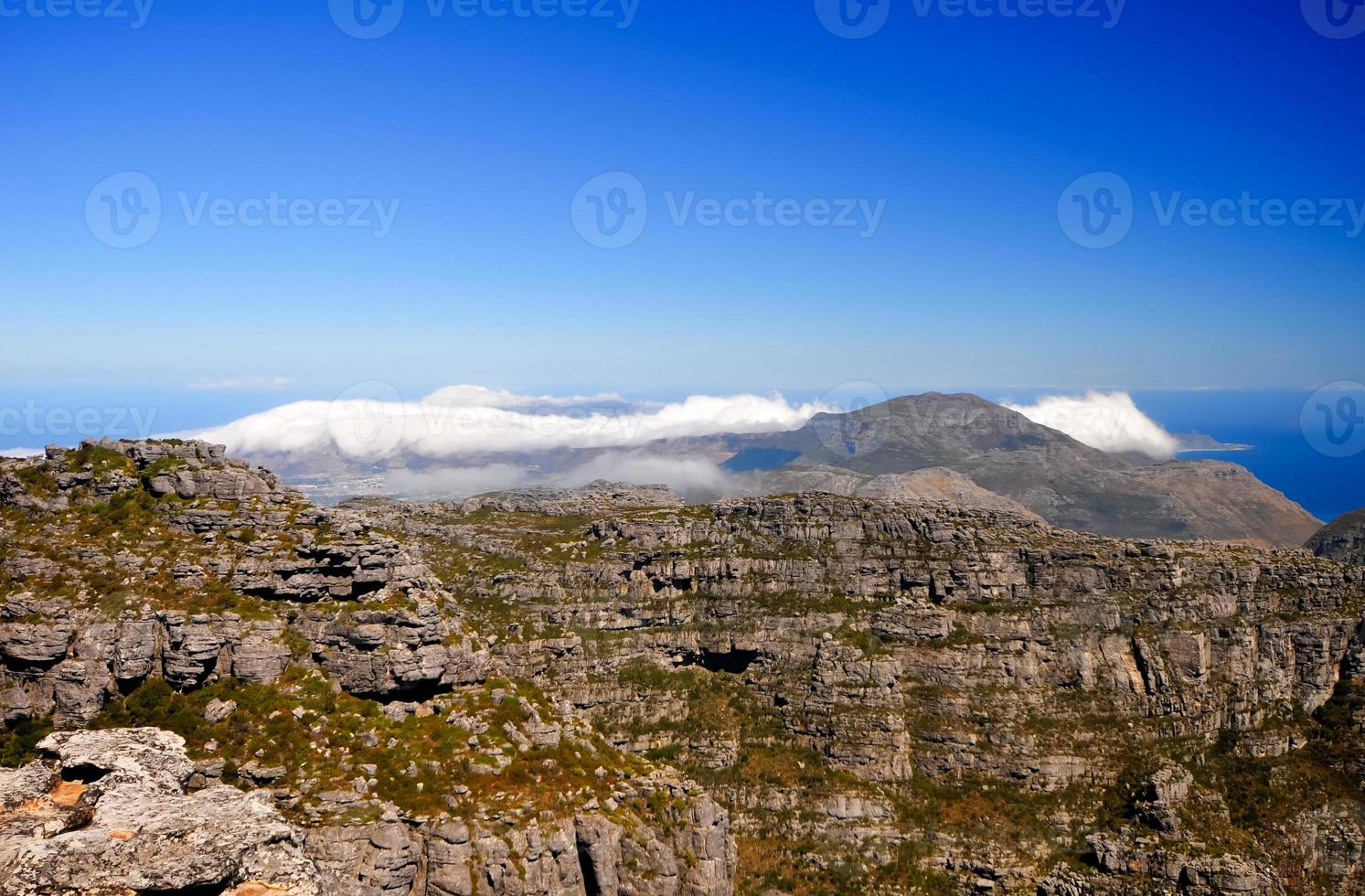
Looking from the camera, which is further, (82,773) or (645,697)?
(645,697)

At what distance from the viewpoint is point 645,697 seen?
5079 inches

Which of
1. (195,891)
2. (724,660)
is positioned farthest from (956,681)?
(195,891)

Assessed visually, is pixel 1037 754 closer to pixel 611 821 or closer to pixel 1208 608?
pixel 1208 608

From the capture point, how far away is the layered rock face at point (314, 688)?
55031 millimetres

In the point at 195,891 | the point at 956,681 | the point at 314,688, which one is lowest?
the point at 956,681

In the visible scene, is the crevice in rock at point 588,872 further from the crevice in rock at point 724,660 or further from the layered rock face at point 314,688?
the crevice in rock at point 724,660

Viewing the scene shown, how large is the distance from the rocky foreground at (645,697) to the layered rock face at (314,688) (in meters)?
0.24

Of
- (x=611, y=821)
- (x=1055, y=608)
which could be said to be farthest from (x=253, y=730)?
(x=1055, y=608)

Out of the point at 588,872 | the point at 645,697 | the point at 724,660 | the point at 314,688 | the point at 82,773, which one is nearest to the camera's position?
the point at 82,773

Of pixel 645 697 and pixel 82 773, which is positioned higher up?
pixel 82 773

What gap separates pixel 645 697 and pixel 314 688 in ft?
240

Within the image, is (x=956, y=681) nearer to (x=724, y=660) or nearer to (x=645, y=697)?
(x=724, y=660)

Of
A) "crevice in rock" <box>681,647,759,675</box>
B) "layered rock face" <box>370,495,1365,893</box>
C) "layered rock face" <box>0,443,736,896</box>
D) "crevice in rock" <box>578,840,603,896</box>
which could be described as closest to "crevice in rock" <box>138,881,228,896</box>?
"layered rock face" <box>0,443,736,896</box>

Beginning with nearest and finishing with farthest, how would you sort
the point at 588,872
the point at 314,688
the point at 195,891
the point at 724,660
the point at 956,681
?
the point at 195,891 < the point at 314,688 < the point at 588,872 < the point at 956,681 < the point at 724,660
